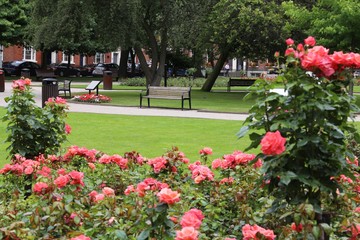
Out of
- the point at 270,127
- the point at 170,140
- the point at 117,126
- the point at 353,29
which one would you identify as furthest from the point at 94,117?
the point at 270,127

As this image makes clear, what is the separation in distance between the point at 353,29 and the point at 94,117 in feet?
33.6

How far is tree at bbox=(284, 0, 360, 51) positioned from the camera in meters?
23.2

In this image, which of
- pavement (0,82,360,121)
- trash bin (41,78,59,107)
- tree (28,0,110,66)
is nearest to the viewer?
pavement (0,82,360,121)

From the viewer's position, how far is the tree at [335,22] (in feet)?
76.2

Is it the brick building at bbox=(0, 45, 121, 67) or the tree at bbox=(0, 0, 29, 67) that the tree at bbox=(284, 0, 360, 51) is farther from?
the brick building at bbox=(0, 45, 121, 67)

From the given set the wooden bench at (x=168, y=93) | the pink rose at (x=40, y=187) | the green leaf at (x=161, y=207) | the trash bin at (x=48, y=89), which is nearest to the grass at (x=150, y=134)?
the trash bin at (x=48, y=89)

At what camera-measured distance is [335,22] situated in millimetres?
24250

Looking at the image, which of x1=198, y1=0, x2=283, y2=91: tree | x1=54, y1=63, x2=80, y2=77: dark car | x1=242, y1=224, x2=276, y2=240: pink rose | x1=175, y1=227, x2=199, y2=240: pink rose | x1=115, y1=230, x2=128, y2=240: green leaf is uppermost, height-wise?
x1=198, y1=0, x2=283, y2=91: tree

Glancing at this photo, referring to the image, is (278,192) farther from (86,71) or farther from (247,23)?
(86,71)

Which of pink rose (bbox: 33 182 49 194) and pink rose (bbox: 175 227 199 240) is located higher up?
pink rose (bbox: 175 227 199 240)

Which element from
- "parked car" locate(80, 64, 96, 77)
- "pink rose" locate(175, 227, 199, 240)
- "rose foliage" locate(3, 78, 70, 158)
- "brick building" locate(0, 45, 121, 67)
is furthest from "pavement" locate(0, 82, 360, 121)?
"parked car" locate(80, 64, 96, 77)

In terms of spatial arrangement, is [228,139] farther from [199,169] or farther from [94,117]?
[199,169]

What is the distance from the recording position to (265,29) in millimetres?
29625

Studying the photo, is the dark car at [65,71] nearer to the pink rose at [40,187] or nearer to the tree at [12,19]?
the tree at [12,19]
